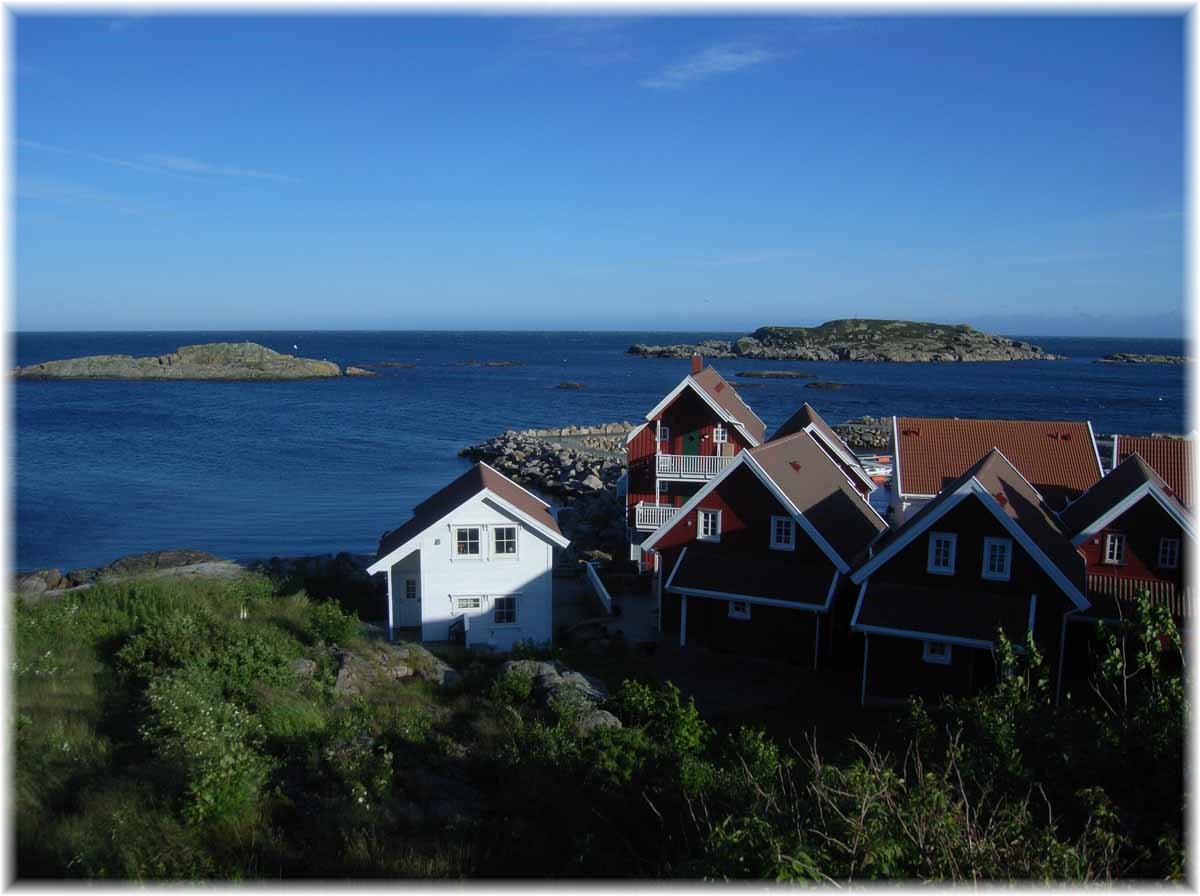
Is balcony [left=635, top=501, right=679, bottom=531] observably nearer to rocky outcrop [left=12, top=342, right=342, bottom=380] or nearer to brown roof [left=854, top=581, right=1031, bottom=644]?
brown roof [left=854, top=581, right=1031, bottom=644]

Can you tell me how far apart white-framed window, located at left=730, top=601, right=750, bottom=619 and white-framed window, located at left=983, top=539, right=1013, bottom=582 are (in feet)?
18.4

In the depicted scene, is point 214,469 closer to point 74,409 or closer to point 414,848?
point 74,409

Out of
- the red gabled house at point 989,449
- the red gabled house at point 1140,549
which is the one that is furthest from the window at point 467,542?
the red gabled house at point 1140,549

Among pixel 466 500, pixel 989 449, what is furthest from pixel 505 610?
pixel 989 449

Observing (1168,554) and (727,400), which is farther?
(727,400)

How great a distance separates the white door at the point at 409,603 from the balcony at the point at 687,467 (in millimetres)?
10261

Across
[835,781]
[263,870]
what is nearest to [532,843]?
[263,870]

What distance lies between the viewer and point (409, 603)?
23.5m

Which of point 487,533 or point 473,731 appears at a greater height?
point 487,533

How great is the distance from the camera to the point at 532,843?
374 inches

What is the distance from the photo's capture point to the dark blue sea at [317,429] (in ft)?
138

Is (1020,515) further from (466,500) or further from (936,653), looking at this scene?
(466,500)

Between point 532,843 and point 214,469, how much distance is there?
53914 mm

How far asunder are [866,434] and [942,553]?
173 feet
